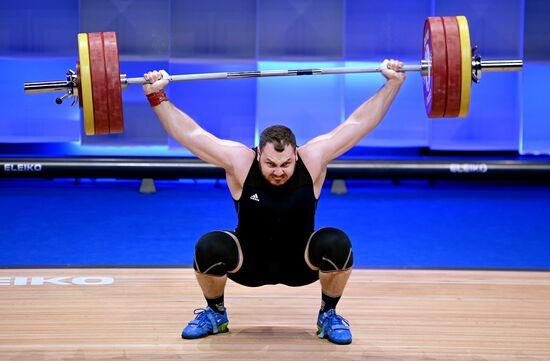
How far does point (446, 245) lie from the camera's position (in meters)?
6.16

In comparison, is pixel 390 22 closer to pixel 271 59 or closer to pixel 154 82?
pixel 271 59

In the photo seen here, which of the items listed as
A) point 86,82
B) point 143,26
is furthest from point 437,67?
point 143,26

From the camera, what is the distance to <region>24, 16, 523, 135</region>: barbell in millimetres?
3529

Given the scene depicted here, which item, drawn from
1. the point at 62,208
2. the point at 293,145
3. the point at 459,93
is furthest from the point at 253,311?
the point at 62,208

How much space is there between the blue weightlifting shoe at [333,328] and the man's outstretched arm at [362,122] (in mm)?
675

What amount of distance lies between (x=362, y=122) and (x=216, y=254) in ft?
2.77

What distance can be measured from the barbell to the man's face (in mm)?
354

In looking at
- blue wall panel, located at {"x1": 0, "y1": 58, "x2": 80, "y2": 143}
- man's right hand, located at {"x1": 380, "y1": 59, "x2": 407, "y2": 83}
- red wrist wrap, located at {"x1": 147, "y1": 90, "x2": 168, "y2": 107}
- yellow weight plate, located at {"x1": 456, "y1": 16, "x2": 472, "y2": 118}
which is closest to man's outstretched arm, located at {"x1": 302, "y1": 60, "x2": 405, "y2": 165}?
man's right hand, located at {"x1": 380, "y1": 59, "x2": 407, "y2": 83}

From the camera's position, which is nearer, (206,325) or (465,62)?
(465,62)

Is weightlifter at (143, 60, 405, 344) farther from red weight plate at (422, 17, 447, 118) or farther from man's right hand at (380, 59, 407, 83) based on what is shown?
red weight plate at (422, 17, 447, 118)

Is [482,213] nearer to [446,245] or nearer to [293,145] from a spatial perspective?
[446,245]

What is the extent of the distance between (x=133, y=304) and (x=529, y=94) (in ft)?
19.0

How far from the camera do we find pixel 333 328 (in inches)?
144

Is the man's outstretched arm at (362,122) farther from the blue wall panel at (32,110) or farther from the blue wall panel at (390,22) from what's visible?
the blue wall panel at (32,110)
